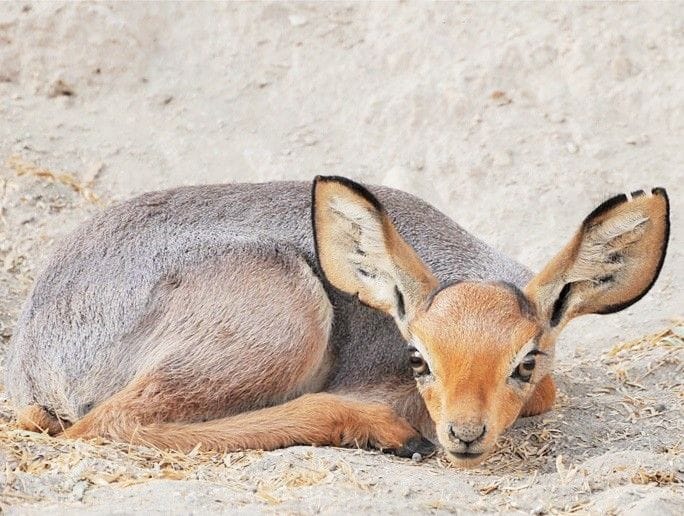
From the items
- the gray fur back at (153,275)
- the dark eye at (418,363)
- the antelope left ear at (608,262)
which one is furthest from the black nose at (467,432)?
the gray fur back at (153,275)

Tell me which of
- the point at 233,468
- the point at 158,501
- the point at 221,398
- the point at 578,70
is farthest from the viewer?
the point at 578,70

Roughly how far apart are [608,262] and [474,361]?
1.10m

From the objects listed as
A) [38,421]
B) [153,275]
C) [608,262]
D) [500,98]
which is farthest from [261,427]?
[500,98]

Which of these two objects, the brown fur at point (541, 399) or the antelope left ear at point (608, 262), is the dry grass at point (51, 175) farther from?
the antelope left ear at point (608, 262)

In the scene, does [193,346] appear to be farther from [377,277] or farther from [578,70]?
[578,70]

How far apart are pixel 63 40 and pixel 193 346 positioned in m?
6.24

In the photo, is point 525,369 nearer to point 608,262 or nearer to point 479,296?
point 479,296

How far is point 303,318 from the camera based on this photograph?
27.9 ft

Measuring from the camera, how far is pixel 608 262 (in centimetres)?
759

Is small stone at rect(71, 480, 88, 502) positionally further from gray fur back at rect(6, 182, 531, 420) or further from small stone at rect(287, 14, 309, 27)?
small stone at rect(287, 14, 309, 27)

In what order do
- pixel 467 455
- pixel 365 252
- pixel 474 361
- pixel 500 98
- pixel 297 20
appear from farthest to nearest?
pixel 297 20 → pixel 500 98 → pixel 365 252 → pixel 467 455 → pixel 474 361

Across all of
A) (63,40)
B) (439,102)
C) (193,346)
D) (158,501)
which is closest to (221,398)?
(193,346)

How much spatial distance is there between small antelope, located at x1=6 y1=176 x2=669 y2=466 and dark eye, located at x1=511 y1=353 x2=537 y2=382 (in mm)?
22

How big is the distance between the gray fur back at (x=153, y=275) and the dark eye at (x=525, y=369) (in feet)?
4.24
